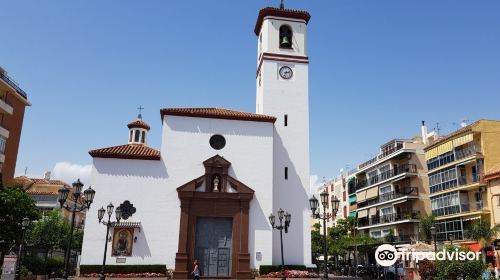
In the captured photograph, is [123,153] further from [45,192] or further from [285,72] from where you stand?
[45,192]

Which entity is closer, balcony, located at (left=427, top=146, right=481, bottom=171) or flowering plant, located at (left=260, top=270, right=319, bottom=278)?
flowering plant, located at (left=260, top=270, right=319, bottom=278)

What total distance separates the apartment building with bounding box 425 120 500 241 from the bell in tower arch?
16896mm

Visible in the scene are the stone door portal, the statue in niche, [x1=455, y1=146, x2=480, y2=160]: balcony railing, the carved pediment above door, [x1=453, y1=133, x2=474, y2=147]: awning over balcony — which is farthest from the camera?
[x1=453, y1=133, x2=474, y2=147]: awning over balcony

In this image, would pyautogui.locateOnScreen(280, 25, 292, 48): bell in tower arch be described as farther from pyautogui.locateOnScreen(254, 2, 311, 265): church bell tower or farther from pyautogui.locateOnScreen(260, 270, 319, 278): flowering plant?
pyautogui.locateOnScreen(260, 270, 319, 278): flowering plant

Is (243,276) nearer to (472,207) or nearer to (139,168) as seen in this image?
(139,168)

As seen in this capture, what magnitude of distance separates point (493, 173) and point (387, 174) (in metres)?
17.5

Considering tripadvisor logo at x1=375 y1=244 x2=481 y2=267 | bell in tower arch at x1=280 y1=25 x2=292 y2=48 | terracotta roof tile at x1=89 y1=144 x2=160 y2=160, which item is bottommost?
tripadvisor logo at x1=375 y1=244 x2=481 y2=267

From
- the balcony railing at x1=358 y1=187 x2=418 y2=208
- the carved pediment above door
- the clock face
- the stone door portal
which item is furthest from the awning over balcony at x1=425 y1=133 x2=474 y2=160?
the stone door portal

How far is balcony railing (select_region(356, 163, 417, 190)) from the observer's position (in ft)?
152

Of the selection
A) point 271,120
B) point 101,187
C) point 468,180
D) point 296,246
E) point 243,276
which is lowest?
point 243,276

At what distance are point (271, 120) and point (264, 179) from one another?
413cm

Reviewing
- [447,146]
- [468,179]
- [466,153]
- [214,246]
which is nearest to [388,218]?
[447,146]

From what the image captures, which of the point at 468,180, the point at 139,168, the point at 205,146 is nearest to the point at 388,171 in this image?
the point at 468,180

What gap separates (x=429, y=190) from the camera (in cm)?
4344
